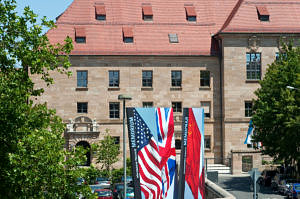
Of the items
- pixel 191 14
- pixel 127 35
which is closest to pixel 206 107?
pixel 191 14

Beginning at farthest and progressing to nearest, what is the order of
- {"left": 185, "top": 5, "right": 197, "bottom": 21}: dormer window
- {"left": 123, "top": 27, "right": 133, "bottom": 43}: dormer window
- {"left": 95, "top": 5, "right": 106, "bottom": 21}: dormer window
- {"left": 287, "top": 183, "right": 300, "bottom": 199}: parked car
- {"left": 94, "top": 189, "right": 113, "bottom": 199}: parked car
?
{"left": 185, "top": 5, "right": 197, "bottom": 21}: dormer window → {"left": 95, "top": 5, "right": 106, "bottom": 21}: dormer window → {"left": 123, "top": 27, "right": 133, "bottom": 43}: dormer window → {"left": 287, "top": 183, "right": 300, "bottom": 199}: parked car → {"left": 94, "top": 189, "right": 113, "bottom": 199}: parked car

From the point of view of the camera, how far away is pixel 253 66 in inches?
2475

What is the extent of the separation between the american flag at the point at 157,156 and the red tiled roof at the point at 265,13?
119ft

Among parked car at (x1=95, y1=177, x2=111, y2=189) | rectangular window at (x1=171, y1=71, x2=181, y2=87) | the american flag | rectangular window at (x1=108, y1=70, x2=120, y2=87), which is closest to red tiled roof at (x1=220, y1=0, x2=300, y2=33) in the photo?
rectangular window at (x1=171, y1=71, x2=181, y2=87)

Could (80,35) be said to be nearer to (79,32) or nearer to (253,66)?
(79,32)

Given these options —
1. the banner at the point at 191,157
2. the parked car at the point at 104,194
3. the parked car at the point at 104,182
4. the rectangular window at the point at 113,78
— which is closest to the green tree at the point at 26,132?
the banner at the point at 191,157

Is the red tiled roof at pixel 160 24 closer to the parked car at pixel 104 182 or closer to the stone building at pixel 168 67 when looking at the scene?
the stone building at pixel 168 67

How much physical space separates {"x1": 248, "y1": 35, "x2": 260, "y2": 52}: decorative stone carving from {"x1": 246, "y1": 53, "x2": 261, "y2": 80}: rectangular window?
2.09 ft

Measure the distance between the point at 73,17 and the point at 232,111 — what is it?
18.7 meters

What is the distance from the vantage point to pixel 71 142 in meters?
61.5

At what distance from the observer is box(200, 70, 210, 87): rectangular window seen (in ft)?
212

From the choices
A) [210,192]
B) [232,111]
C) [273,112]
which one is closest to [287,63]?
[273,112]

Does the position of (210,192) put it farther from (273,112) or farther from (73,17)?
(73,17)

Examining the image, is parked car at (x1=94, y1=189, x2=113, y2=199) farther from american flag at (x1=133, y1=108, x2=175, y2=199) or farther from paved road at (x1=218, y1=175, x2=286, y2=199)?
american flag at (x1=133, y1=108, x2=175, y2=199)
